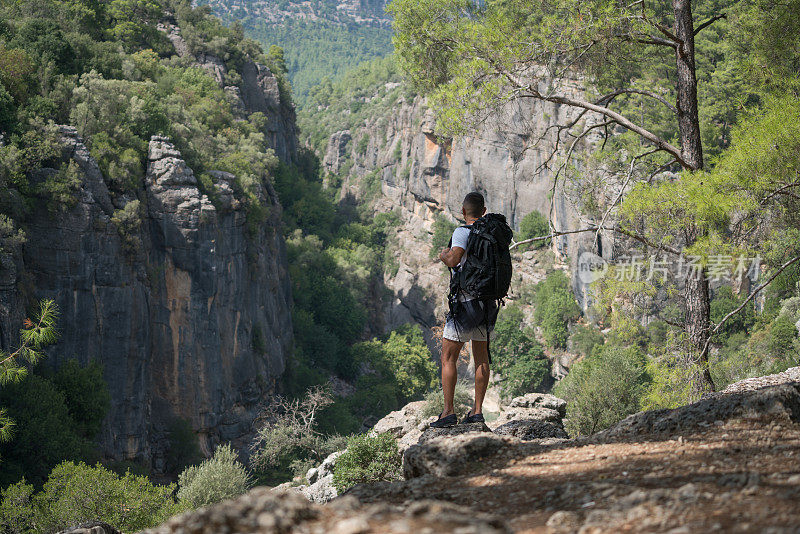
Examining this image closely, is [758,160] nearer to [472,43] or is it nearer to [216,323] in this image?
[472,43]

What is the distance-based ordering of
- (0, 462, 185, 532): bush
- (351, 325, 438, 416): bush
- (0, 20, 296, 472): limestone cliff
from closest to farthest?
(0, 462, 185, 532): bush < (0, 20, 296, 472): limestone cliff < (351, 325, 438, 416): bush

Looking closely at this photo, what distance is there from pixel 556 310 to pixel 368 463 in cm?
3883

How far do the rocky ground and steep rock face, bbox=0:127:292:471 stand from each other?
17116 mm

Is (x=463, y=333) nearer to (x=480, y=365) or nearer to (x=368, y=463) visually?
(x=480, y=365)

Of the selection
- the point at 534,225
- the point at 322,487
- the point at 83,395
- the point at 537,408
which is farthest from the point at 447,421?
the point at 534,225

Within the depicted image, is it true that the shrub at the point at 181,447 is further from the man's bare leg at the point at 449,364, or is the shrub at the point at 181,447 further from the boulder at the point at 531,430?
the man's bare leg at the point at 449,364

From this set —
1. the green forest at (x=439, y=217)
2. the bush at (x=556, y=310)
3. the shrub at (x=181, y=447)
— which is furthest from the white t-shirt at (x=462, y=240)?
the bush at (x=556, y=310)

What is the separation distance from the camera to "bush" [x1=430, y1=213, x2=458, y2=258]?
201 feet

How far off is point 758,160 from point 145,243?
22.5 meters

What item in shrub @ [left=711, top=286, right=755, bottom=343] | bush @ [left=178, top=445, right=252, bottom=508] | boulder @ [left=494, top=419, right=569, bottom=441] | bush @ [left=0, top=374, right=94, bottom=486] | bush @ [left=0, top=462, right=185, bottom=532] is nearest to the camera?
boulder @ [left=494, top=419, right=569, bottom=441]

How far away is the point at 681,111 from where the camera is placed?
320 inches

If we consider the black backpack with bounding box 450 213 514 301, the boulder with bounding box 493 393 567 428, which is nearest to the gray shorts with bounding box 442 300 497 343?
the black backpack with bounding box 450 213 514 301

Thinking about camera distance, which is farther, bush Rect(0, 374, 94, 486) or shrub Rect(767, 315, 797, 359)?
shrub Rect(767, 315, 797, 359)

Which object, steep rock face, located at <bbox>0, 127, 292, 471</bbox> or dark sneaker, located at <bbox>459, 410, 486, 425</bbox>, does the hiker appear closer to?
dark sneaker, located at <bbox>459, 410, 486, 425</bbox>
